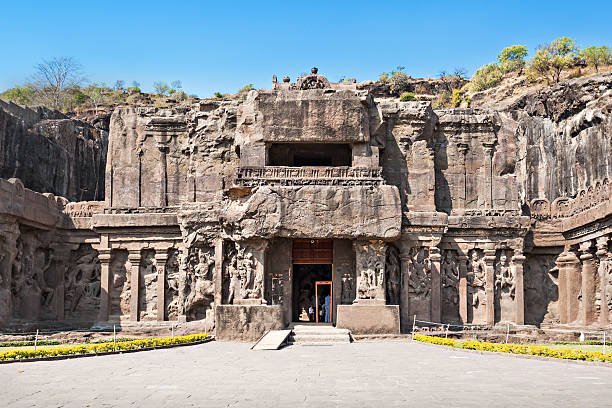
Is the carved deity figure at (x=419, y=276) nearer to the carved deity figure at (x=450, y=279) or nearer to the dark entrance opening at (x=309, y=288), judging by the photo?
the carved deity figure at (x=450, y=279)

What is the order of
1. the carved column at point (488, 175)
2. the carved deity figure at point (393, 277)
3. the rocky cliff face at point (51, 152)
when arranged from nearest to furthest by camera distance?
the carved deity figure at point (393, 277) < the carved column at point (488, 175) < the rocky cliff face at point (51, 152)

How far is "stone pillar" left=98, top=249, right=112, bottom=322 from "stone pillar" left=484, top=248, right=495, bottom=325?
1536 centimetres

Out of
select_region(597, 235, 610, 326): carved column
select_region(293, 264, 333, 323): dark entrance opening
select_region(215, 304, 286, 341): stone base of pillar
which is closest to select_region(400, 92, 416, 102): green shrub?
select_region(293, 264, 333, 323): dark entrance opening

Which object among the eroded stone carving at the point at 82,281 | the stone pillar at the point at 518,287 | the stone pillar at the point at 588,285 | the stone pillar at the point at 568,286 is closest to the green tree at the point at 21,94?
the eroded stone carving at the point at 82,281

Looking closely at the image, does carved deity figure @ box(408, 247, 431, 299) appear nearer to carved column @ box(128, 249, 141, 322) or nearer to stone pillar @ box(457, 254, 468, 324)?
stone pillar @ box(457, 254, 468, 324)

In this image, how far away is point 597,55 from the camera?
63156mm

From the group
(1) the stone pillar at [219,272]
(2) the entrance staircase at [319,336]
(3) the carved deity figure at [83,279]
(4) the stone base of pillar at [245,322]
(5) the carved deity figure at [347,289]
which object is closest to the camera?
(2) the entrance staircase at [319,336]

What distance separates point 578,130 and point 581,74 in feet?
90.8

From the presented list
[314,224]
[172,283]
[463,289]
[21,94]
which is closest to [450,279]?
[463,289]

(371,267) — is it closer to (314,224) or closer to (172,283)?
(314,224)

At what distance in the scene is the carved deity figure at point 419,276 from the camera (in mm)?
28125

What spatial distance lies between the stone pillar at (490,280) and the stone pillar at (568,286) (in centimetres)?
291

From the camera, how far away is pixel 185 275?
29.0m

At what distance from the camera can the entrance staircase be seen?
2317cm
